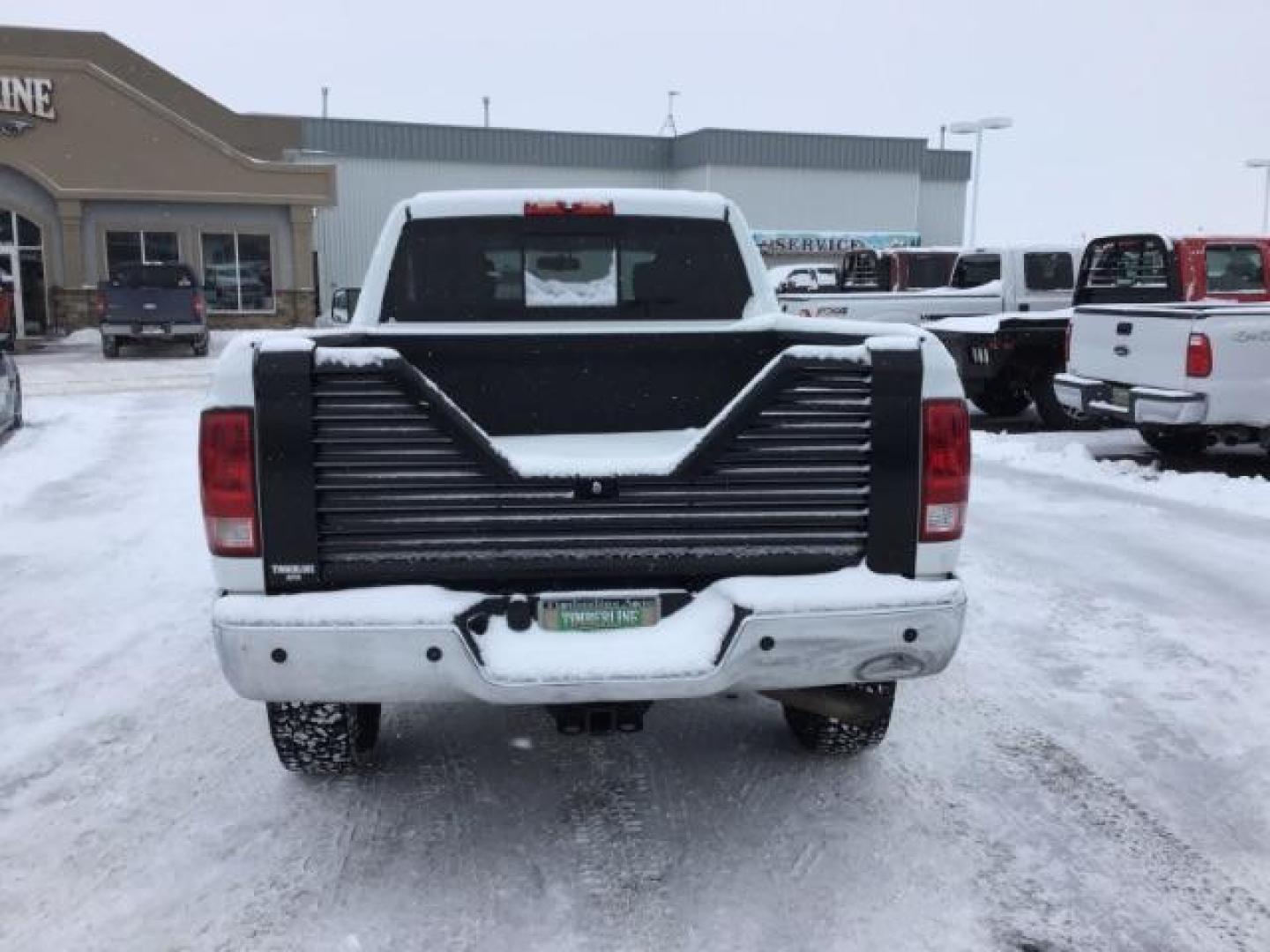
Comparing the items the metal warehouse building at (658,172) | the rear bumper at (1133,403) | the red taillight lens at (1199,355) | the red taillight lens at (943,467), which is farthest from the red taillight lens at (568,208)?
the metal warehouse building at (658,172)

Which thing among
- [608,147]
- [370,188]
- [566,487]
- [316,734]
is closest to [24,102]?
[370,188]

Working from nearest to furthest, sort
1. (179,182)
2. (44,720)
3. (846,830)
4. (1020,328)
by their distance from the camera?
1. (846,830)
2. (44,720)
3. (1020,328)
4. (179,182)

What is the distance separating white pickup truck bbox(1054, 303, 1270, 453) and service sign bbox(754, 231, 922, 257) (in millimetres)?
36195

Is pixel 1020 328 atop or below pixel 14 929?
atop

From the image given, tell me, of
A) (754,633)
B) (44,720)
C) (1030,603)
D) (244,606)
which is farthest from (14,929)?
(1030,603)

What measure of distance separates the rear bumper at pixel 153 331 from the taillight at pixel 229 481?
2384cm

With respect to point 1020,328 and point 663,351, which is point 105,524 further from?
point 1020,328

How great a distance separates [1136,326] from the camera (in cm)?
1060

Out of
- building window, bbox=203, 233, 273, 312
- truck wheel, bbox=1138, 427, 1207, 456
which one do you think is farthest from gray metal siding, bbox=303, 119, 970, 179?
truck wheel, bbox=1138, 427, 1207, 456

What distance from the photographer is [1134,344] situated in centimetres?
1065

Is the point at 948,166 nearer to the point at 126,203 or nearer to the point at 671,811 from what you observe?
the point at 126,203

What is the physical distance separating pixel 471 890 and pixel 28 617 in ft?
12.9

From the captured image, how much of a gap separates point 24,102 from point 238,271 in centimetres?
663

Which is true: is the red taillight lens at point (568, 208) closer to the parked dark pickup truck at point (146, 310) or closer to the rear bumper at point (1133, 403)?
the rear bumper at point (1133, 403)
